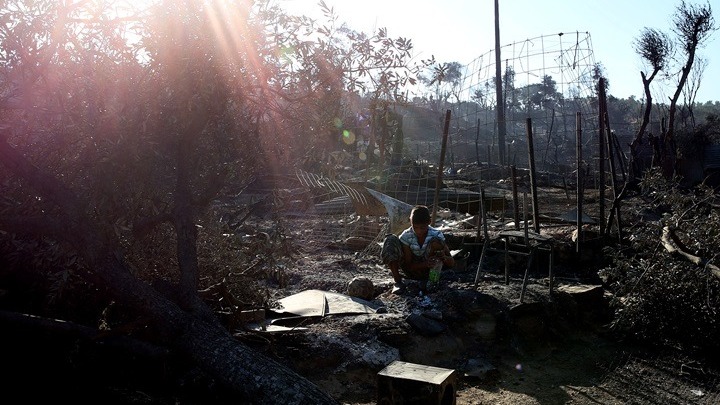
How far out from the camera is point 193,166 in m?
4.47

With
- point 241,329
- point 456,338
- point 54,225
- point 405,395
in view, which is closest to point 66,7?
point 54,225

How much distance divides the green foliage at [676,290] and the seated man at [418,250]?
1773 mm

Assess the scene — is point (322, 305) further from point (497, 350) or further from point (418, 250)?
point (497, 350)

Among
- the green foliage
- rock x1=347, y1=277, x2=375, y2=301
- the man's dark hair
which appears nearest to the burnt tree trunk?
rock x1=347, y1=277, x2=375, y2=301

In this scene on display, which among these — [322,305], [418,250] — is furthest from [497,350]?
[322,305]

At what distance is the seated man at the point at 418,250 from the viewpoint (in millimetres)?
6637

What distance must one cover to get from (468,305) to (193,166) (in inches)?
118

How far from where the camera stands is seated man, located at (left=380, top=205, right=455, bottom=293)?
6637 mm

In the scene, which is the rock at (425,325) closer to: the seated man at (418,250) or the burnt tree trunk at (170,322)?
the seated man at (418,250)

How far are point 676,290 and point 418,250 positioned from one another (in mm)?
2453

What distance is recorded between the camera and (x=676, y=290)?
19.4 ft

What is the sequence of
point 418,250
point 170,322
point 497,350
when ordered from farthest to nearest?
point 418,250
point 497,350
point 170,322

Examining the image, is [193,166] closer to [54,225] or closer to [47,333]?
[54,225]

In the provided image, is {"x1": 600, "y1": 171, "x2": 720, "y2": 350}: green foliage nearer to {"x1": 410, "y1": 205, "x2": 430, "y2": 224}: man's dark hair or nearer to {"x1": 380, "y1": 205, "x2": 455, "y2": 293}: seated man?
{"x1": 380, "y1": 205, "x2": 455, "y2": 293}: seated man
